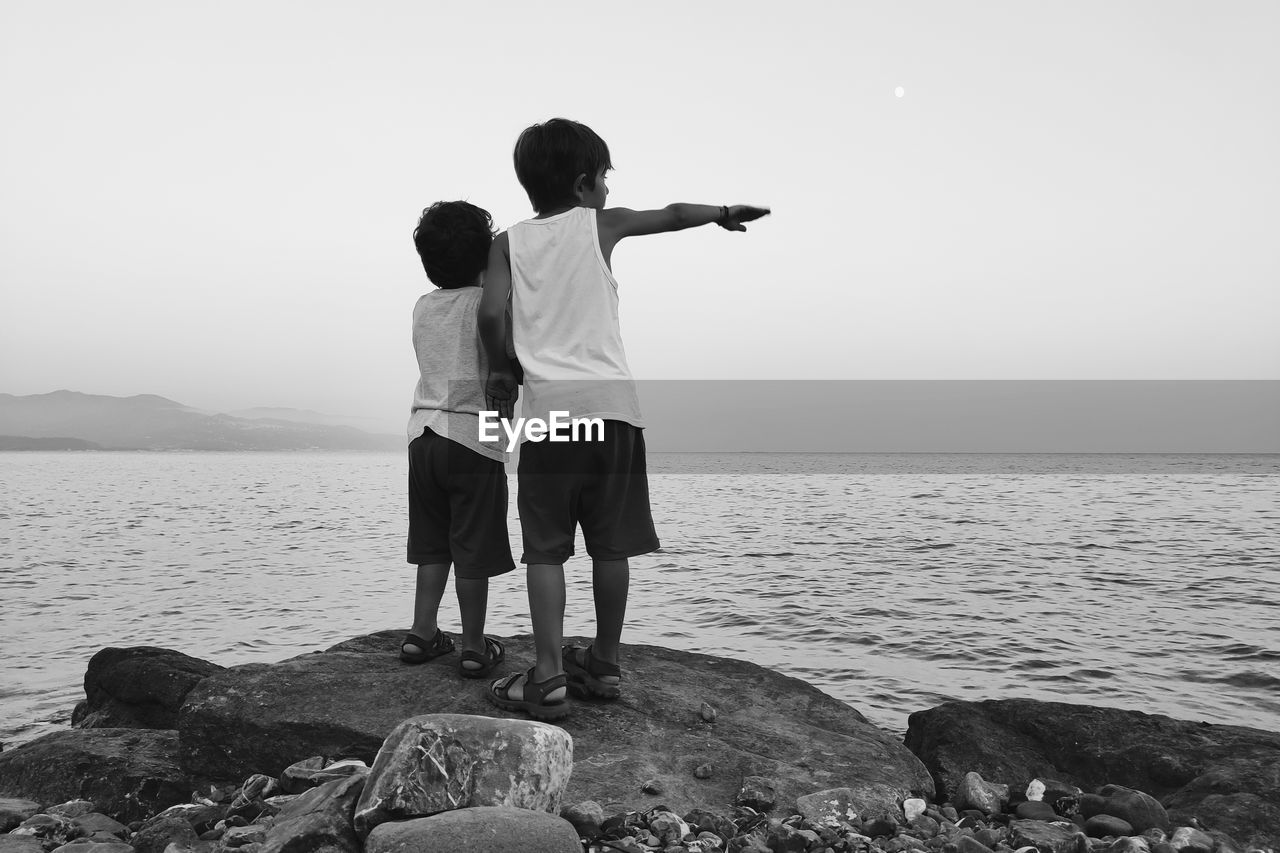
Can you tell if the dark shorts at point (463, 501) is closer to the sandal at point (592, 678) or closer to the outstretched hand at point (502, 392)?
the outstretched hand at point (502, 392)

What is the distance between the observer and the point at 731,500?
116 feet

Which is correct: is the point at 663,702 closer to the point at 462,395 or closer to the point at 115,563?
the point at 462,395

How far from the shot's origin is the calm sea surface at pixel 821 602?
8.16 meters

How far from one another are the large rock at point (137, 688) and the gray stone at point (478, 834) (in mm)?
3724

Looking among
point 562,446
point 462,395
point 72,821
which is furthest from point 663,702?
point 72,821

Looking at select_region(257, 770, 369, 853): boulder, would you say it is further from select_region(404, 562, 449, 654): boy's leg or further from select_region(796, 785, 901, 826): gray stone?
select_region(796, 785, 901, 826): gray stone

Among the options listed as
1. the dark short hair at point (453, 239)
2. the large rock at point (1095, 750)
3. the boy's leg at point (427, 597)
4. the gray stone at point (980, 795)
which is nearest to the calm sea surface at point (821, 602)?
the large rock at point (1095, 750)

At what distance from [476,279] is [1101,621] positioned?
9751 mm

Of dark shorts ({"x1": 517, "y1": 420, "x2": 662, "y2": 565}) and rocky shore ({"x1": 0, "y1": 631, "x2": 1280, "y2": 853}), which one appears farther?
dark shorts ({"x1": 517, "y1": 420, "x2": 662, "y2": 565})

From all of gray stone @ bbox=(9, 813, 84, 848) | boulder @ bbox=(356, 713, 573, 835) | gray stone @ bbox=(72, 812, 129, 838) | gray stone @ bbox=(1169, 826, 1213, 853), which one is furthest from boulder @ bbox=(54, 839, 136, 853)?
gray stone @ bbox=(1169, 826, 1213, 853)

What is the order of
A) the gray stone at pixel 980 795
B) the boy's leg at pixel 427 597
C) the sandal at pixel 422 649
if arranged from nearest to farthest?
the gray stone at pixel 980 795
the boy's leg at pixel 427 597
the sandal at pixel 422 649

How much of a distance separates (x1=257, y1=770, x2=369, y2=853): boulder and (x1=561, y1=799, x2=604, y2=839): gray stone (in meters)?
0.78

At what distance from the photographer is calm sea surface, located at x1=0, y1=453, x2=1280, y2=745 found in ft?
26.8

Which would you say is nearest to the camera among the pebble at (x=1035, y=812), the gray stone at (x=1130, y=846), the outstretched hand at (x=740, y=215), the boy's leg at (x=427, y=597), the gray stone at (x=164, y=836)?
the gray stone at (x=164, y=836)
